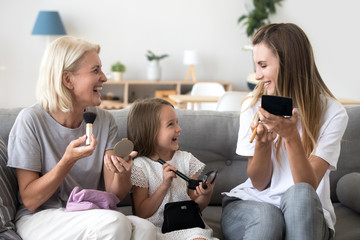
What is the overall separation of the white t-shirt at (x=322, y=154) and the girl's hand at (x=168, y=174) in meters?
0.27

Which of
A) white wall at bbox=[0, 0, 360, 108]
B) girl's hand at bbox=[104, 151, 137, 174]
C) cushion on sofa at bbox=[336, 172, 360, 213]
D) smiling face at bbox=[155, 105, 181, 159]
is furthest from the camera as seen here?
white wall at bbox=[0, 0, 360, 108]

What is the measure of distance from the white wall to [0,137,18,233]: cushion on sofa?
3768 mm

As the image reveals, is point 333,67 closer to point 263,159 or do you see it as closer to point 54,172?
point 263,159

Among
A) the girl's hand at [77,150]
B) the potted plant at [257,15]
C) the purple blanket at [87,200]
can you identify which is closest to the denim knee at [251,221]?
the purple blanket at [87,200]

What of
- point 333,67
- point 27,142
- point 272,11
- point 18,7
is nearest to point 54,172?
point 27,142

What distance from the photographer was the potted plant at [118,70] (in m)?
5.62

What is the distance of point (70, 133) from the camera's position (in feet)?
5.56

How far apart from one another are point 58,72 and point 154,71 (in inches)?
164

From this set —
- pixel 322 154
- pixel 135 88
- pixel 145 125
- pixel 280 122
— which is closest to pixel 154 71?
pixel 135 88

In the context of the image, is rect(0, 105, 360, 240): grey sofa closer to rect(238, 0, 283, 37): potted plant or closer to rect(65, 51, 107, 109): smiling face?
rect(65, 51, 107, 109): smiling face

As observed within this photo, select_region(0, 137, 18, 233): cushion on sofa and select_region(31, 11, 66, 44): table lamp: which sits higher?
select_region(31, 11, 66, 44): table lamp

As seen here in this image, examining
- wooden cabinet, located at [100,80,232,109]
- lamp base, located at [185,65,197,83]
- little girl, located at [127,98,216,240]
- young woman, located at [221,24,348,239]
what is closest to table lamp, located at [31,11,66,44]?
wooden cabinet, located at [100,80,232,109]

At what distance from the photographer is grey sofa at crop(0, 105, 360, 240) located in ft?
6.82

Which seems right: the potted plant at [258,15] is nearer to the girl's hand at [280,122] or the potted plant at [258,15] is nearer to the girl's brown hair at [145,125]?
the girl's brown hair at [145,125]
